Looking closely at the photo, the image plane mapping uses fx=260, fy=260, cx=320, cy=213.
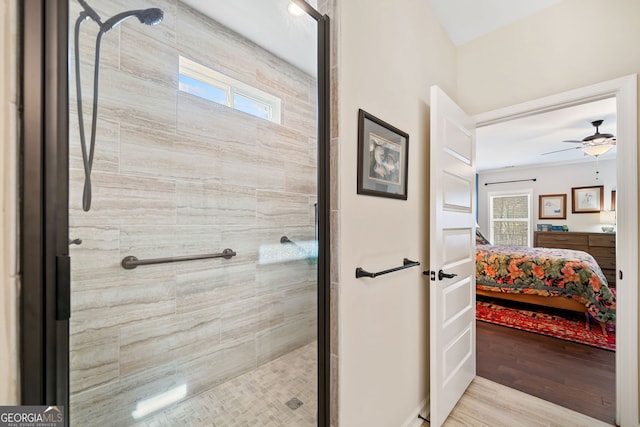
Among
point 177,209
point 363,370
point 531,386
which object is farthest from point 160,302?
point 531,386

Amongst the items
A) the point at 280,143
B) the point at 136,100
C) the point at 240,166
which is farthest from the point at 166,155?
the point at 280,143

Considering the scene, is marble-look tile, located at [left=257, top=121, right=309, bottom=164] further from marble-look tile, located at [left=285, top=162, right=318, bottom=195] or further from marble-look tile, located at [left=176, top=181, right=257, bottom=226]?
marble-look tile, located at [left=176, top=181, right=257, bottom=226]

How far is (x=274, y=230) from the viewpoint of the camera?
1.79 meters

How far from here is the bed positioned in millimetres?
2896

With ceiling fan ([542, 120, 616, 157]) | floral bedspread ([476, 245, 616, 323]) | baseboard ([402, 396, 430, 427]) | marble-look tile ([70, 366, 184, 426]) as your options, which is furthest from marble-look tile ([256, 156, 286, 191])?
ceiling fan ([542, 120, 616, 157])

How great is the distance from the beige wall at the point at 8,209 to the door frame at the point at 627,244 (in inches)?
103

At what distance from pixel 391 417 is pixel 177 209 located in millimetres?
1655

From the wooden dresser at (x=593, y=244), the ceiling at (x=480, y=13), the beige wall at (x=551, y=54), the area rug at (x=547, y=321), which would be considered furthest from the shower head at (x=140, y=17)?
the wooden dresser at (x=593, y=244)

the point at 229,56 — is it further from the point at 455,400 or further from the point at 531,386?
the point at 531,386

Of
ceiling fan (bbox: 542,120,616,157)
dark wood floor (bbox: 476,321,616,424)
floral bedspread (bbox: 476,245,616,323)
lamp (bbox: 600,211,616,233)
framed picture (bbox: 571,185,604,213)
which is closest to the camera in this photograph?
dark wood floor (bbox: 476,321,616,424)

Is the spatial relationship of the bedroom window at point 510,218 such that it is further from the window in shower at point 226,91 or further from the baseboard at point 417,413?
the window in shower at point 226,91

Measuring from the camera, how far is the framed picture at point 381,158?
120cm

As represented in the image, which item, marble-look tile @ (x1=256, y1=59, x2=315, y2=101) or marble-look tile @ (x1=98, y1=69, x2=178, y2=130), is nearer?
marble-look tile @ (x1=98, y1=69, x2=178, y2=130)

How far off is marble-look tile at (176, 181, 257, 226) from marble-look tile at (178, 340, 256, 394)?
2.73ft
